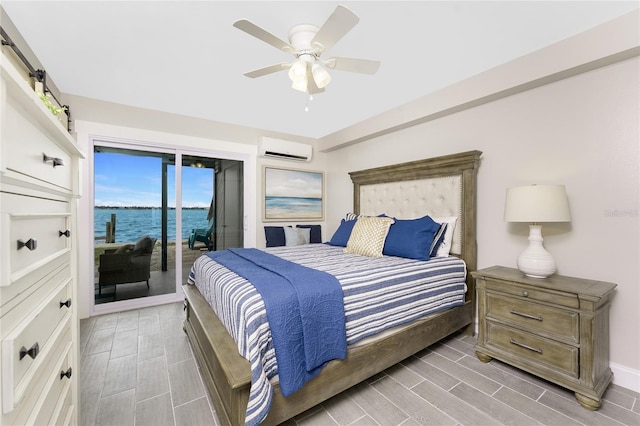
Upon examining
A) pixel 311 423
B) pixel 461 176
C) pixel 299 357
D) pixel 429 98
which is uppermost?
pixel 429 98

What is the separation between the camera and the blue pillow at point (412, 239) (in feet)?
8.49

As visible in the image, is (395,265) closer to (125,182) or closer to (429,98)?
(429,98)

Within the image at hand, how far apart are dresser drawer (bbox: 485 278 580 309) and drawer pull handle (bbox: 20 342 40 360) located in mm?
2607

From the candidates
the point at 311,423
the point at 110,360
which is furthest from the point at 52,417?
the point at 110,360

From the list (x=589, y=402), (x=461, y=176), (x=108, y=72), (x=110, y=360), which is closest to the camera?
(x=589, y=402)

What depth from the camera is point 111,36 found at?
208cm

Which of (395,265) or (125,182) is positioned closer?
(395,265)

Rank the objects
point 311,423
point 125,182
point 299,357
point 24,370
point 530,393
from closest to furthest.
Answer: point 24,370 < point 299,357 < point 311,423 < point 530,393 < point 125,182

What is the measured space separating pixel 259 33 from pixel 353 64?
729 millimetres

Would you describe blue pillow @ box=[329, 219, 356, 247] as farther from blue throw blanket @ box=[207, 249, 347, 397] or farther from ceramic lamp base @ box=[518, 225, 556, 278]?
ceramic lamp base @ box=[518, 225, 556, 278]

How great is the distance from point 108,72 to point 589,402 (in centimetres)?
458

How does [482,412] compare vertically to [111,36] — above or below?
below

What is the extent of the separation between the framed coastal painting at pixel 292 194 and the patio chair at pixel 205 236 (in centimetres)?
81

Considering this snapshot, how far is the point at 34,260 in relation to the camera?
80 cm
